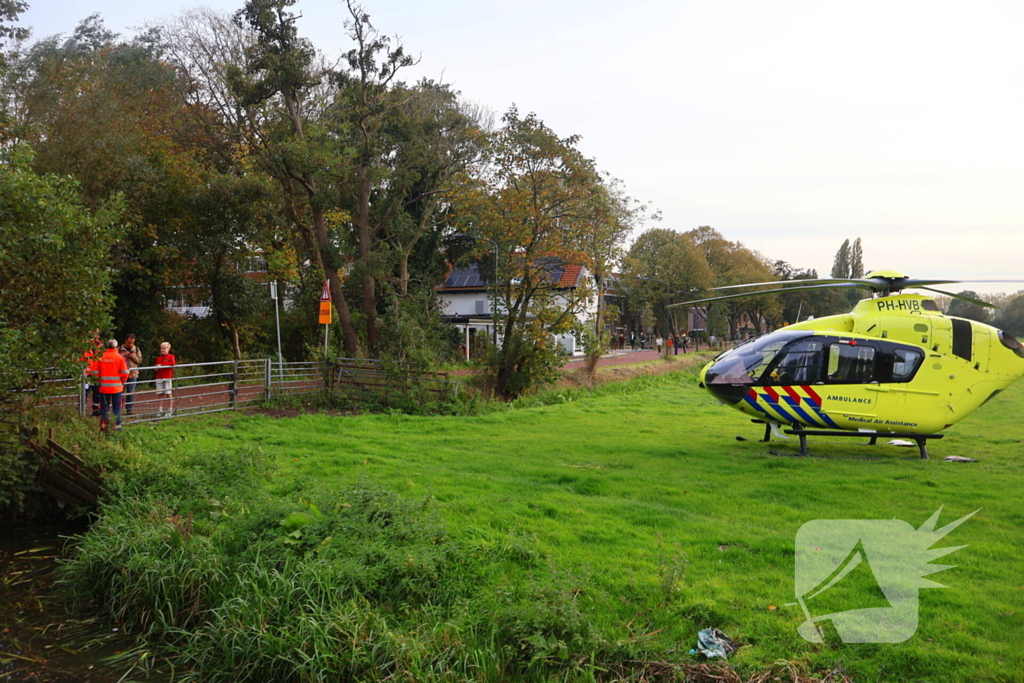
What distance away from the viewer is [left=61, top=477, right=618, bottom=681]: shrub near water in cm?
537

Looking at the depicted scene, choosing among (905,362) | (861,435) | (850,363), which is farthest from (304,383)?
(905,362)

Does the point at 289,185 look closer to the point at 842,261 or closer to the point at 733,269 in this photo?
the point at 733,269

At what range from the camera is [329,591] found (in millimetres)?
6086

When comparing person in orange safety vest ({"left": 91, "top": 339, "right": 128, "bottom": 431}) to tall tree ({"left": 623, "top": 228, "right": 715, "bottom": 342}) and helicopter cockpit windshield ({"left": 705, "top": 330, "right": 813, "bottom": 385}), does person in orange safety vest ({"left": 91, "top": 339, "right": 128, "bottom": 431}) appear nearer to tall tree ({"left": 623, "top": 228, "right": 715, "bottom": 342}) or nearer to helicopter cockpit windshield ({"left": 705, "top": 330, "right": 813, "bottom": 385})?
helicopter cockpit windshield ({"left": 705, "top": 330, "right": 813, "bottom": 385})

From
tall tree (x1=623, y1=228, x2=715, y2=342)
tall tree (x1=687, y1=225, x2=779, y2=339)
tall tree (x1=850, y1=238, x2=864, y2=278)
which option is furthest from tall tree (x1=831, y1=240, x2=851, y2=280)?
tall tree (x1=623, y1=228, x2=715, y2=342)

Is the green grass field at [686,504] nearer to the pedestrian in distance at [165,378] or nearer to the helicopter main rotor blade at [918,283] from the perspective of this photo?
the pedestrian in distance at [165,378]

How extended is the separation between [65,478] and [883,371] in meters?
12.6

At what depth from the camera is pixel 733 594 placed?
5891 mm

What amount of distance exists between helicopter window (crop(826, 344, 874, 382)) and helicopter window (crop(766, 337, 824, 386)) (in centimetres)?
20

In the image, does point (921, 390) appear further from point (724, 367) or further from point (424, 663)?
point (424, 663)

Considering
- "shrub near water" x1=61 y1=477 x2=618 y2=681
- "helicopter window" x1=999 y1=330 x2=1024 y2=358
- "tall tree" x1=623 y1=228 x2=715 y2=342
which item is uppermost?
"tall tree" x1=623 y1=228 x2=715 y2=342

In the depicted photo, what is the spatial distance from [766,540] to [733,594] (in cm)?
151

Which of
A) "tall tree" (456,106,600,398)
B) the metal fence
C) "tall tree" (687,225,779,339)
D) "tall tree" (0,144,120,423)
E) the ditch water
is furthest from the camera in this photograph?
"tall tree" (687,225,779,339)

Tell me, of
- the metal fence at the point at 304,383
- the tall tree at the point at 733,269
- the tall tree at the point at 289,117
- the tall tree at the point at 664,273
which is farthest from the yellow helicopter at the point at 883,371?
the tall tree at the point at 733,269
